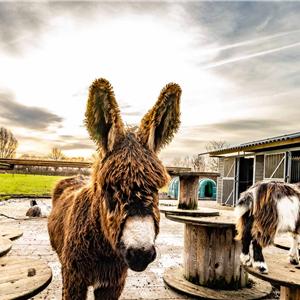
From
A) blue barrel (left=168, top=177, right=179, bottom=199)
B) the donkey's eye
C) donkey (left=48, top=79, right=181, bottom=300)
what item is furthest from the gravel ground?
blue barrel (left=168, top=177, right=179, bottom=199)

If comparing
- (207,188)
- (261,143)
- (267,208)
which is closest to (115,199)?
(267,208)

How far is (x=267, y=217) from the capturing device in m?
2.55

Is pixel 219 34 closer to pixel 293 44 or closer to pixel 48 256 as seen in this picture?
pixel 293 44

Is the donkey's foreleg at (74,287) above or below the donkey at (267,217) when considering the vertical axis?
below

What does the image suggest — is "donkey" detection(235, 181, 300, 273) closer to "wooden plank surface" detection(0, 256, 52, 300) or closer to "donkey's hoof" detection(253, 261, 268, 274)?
"donkey's hoof" detection(253, 261, 268, 274)

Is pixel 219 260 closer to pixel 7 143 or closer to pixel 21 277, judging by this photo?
pixel 21 277

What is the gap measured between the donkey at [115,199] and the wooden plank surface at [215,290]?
7.89ft

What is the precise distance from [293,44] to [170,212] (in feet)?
20.6

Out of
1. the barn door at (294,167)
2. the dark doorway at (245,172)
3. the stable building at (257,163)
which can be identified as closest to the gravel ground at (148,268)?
the barn door at (294,167)

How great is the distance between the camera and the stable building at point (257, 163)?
12.3 meters

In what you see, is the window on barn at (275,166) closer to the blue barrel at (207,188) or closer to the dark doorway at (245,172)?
the dark doorway at (245,172)

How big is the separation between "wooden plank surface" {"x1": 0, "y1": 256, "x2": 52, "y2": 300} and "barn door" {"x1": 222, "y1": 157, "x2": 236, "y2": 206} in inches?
633

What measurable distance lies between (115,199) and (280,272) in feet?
6.00

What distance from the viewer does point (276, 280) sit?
7.38 feet
